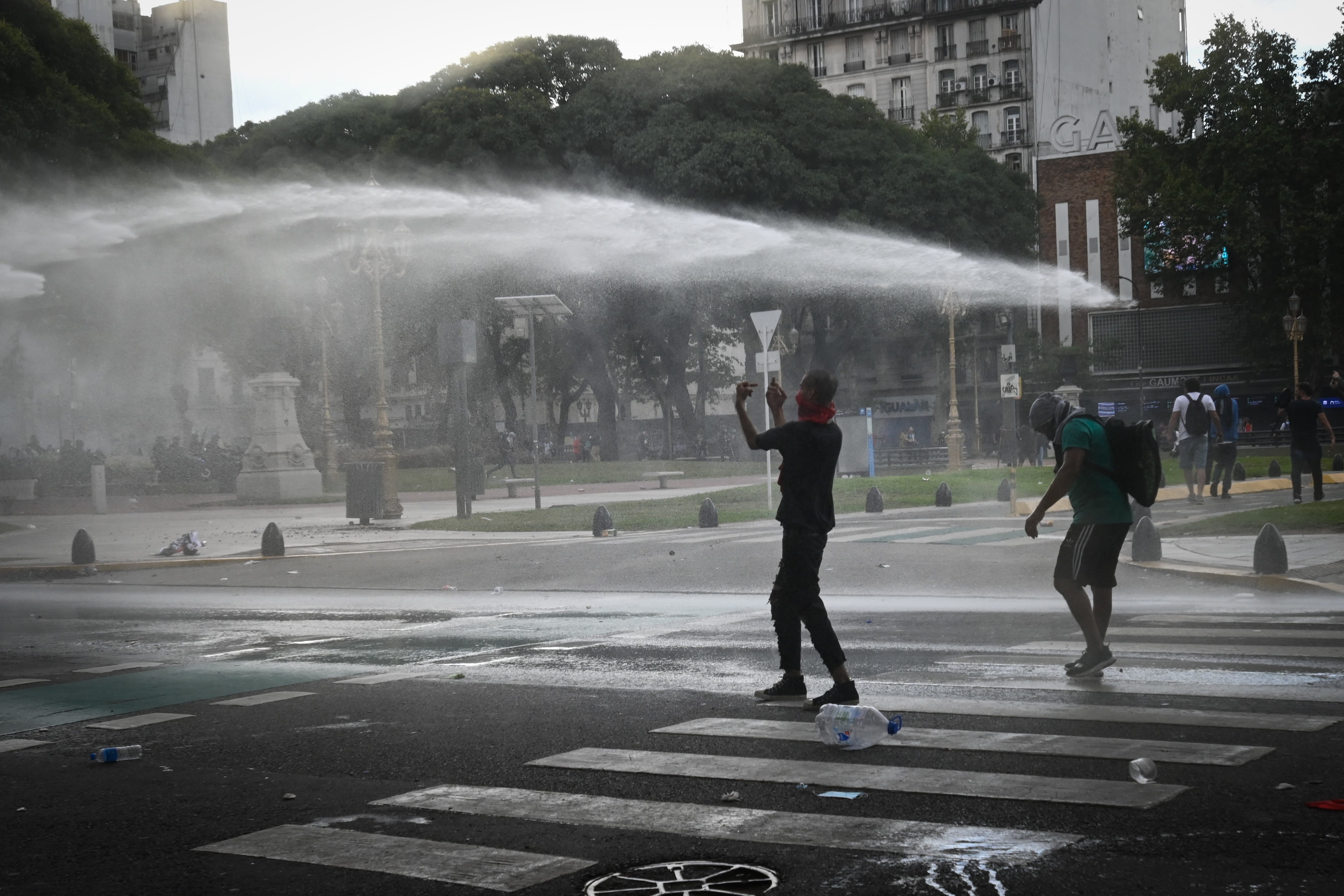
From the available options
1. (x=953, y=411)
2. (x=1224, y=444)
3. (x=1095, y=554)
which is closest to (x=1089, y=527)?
(x=1095, y=554)

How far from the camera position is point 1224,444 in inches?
814

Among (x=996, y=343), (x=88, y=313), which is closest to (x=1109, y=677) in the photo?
(x=88, y=313)

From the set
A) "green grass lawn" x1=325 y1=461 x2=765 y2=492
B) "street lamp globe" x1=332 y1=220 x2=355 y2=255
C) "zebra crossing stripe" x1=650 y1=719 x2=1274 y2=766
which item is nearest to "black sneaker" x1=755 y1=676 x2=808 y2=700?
"zebra crossing stripe" x1=650 y1=719 x2=1274 y2=766

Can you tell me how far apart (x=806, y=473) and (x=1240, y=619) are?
4.65 metres

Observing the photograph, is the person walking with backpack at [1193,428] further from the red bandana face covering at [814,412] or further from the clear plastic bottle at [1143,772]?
the clear plastic bottle at [1143,772]

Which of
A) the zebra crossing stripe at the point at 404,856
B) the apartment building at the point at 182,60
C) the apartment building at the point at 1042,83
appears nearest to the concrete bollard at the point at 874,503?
the zebra crossing stripe at the point at 404,856

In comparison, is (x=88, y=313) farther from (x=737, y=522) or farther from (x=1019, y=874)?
(x=1019, y=874)

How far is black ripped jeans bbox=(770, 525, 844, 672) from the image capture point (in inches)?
263

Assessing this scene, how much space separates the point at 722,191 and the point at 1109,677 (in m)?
36.0

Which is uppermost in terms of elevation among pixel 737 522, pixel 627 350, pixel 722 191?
pixel 722 191

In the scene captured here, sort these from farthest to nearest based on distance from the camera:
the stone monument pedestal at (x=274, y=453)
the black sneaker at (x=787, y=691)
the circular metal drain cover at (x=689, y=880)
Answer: the stone monument pedestal at (x=274, y=453) → the black sneaker at (x=787, y=691) → the circular metal drain cover at (x=689, y=880)

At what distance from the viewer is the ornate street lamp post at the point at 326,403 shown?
140 ft

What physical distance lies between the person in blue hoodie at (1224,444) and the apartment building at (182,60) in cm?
6495

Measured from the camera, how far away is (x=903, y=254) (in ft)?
156
